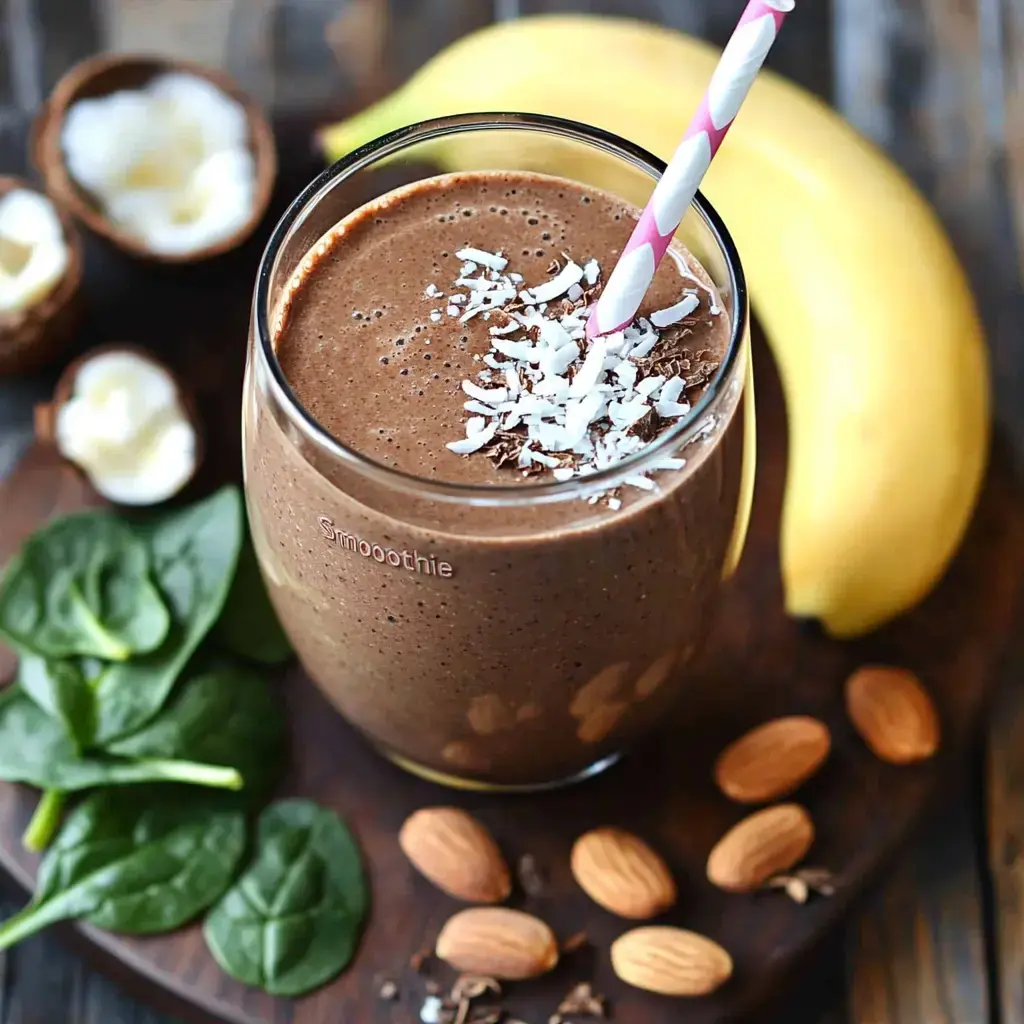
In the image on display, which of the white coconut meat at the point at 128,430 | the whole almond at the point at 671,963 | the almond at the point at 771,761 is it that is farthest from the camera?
the white coconut meat at the point at 128,430

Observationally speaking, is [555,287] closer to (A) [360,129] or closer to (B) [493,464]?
(B) [493,464]

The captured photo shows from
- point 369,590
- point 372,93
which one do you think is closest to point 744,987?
point 369,590

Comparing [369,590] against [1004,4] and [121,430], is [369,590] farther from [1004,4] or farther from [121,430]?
[1004,4]

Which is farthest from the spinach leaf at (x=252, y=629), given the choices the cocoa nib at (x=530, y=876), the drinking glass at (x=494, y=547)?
the cocoa nib at (x=530, y=876)

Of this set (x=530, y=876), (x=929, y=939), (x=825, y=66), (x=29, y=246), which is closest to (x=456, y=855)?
(x=530, y=876)

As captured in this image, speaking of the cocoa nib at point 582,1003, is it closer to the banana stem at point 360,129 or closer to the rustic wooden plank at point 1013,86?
the banana stem at point 360,129

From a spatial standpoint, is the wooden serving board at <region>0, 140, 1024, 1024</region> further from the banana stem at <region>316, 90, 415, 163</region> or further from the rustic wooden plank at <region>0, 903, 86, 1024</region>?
the banana stem at <region>316, 90, 415, 163</region>

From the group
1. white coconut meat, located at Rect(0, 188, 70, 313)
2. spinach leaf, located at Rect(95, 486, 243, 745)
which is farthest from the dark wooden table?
spinach leaf, located at Rect(95, 486, 243, 745)
